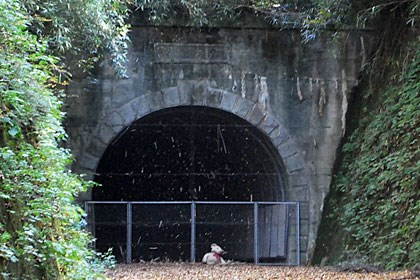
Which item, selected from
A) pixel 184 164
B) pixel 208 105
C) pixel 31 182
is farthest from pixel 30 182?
pixel 184 164

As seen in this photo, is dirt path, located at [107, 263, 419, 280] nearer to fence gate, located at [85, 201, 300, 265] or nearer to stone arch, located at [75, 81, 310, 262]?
fence gate, located at [85, 201, 300, 265]

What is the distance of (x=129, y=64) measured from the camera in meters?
14.4

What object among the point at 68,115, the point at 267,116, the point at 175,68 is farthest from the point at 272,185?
the point at 68,115

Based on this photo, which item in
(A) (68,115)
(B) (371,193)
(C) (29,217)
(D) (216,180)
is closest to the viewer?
(C) (29,217)

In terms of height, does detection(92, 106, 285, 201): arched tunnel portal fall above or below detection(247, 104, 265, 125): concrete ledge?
below

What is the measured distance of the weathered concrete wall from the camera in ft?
47.1

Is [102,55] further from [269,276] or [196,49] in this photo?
[269,276]

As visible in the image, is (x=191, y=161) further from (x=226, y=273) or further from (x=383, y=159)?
(x=226, y=273)

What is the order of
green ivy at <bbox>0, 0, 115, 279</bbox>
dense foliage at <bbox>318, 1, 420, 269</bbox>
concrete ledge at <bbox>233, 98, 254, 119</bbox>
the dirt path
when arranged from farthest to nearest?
concrete ledge at <bbox>233, 98, 254, 119</bbox>, dense foliage at <bbox>318, 1, 420, 269</bbox>, the dirt path, green ivy at <bbox>0, 0, 115, 279</bbox>

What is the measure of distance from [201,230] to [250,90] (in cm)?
451

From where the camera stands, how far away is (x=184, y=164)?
18734 millimetres

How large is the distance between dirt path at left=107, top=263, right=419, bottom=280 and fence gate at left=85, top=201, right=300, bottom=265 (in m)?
1.41

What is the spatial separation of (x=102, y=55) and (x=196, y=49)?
6.36 ft

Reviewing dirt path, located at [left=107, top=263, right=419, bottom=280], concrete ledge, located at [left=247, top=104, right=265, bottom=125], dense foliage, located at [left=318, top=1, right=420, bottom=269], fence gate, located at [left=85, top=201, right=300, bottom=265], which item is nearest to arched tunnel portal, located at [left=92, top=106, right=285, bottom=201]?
concrete ledge, located at [left=247, top=104, right=265, bottom=125]
